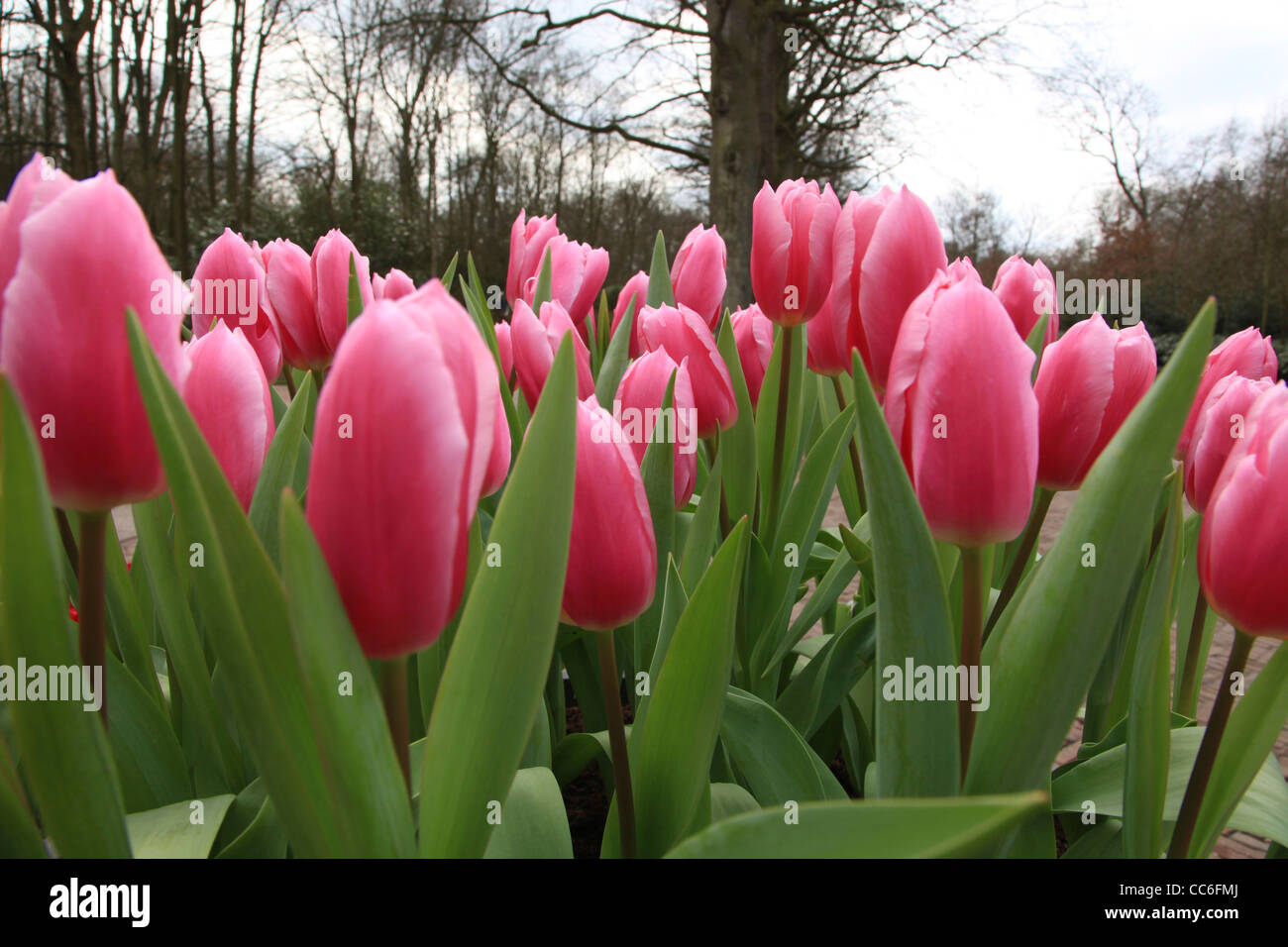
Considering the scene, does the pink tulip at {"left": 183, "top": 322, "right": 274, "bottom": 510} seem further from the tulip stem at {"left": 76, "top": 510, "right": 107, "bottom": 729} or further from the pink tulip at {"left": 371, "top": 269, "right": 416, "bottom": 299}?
the pink tulip at {"left": 371, "top": 269, "right": 416, "bottom": 299}

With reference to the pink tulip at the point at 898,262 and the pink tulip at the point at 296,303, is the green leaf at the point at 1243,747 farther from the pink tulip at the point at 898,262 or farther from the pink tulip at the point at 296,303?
the pink tulip at the point at 296,303

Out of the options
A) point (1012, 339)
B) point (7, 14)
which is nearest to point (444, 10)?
point (7, 14)

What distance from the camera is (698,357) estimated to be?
112 cm

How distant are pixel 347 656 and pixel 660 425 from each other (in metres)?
0.57

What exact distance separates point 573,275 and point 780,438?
0.60 meters

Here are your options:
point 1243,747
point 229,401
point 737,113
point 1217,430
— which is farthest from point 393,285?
point 737,113

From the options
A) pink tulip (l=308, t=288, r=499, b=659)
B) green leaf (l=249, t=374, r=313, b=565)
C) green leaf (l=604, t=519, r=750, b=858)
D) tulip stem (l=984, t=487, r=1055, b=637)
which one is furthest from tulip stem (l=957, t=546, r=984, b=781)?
green leaf (l=249, t=374, r=313, b=565)

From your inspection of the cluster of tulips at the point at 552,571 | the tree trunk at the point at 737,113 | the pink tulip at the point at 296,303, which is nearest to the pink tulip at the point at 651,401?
the cluster of tulips at the point at 552,571

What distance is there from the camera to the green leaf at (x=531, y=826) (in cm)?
73

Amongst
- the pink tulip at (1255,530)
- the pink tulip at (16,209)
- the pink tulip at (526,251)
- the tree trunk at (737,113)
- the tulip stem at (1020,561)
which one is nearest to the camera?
the pink tulip at (16,209)

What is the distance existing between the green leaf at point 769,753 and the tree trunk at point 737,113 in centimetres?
800

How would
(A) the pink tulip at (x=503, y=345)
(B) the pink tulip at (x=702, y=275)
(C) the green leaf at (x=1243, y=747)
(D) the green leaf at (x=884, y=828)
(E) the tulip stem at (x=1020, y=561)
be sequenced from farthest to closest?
(B) the pink tulip at (x=702, y=275)
(A) the pink tulip at (x=503, y=345)
(E) the tulip stem at (x=1020, y=561)
(C) the green leaf at (x=1243, y=747)
(D) the green leaf at (x=884, y=828)
